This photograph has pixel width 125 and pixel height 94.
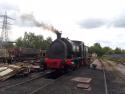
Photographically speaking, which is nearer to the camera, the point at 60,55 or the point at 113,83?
the point at 113,83

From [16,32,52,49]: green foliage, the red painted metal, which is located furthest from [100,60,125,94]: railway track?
[16,32,52,49]: green foliage

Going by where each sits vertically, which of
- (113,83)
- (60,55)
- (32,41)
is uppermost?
(32,41)

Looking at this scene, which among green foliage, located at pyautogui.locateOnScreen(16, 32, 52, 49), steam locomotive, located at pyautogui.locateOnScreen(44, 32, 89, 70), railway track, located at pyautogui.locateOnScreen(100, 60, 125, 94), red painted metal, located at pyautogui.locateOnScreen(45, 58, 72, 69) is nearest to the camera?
railway track, located at pyautogui.locateOnScreen(100, 60, 125, 94)

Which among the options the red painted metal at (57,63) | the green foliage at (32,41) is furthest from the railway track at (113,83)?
the green foliage at (32,41)

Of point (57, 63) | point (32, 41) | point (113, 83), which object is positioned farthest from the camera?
point (32, 41)

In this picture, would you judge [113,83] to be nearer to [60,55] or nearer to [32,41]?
[60,55]

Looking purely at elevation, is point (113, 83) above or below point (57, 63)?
below

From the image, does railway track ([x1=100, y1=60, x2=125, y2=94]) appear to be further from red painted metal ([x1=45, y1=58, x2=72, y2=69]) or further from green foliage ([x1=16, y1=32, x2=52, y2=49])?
green foliage ([x1=16, y1=32, x2=52, y2=49])

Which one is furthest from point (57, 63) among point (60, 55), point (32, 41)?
point (32, 41)

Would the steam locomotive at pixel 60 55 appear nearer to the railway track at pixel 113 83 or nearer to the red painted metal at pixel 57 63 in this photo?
the red painted metal at pixel 57 63

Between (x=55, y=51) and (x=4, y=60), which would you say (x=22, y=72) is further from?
(x=4, y=60)

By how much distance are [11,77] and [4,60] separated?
486 inches

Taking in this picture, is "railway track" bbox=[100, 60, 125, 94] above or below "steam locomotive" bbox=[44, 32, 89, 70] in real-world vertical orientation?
below

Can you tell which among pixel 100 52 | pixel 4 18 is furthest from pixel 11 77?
pixel 100 52
